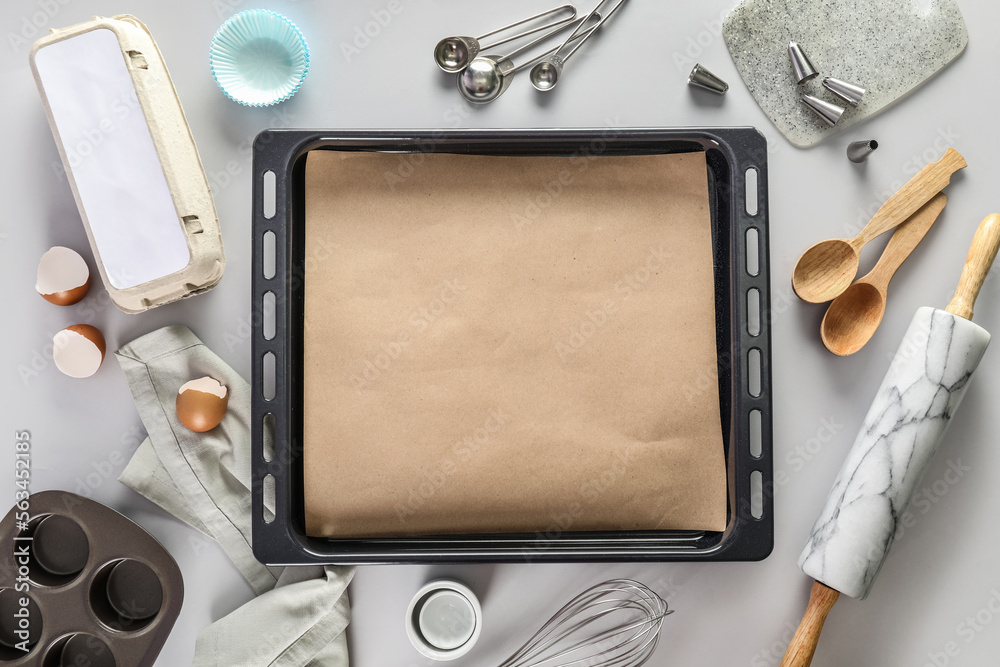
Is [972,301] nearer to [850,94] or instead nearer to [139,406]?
[850,94]

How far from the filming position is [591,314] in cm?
71

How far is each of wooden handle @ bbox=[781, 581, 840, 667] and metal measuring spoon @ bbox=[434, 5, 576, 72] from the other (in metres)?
0.75

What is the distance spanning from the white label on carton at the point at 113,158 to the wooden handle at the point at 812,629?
0.81 metres

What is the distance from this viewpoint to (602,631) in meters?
0.78

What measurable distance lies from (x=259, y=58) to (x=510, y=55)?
1.02 ft

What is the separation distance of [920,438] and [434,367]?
0.55 metres

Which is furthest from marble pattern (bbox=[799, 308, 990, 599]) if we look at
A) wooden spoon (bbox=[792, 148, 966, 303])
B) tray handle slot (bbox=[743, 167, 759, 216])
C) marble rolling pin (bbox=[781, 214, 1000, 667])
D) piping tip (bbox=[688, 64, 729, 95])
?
piping tip (bbox=[688, 64, 729, 95])

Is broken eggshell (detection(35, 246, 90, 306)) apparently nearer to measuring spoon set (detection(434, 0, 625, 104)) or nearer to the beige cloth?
the beige cloth

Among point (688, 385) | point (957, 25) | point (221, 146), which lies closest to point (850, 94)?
point (957, 25)

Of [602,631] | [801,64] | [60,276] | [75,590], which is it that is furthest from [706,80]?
[75,590]

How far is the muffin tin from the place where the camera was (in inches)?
28.3

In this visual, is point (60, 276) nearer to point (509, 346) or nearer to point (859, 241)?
point (509, 346)

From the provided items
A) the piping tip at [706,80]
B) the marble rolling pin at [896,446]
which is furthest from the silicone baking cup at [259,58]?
the marble rolling pin at [896,446]

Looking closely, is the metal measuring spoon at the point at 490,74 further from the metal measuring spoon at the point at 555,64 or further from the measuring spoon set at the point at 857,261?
the measuring spoon set at the point at 857,261
